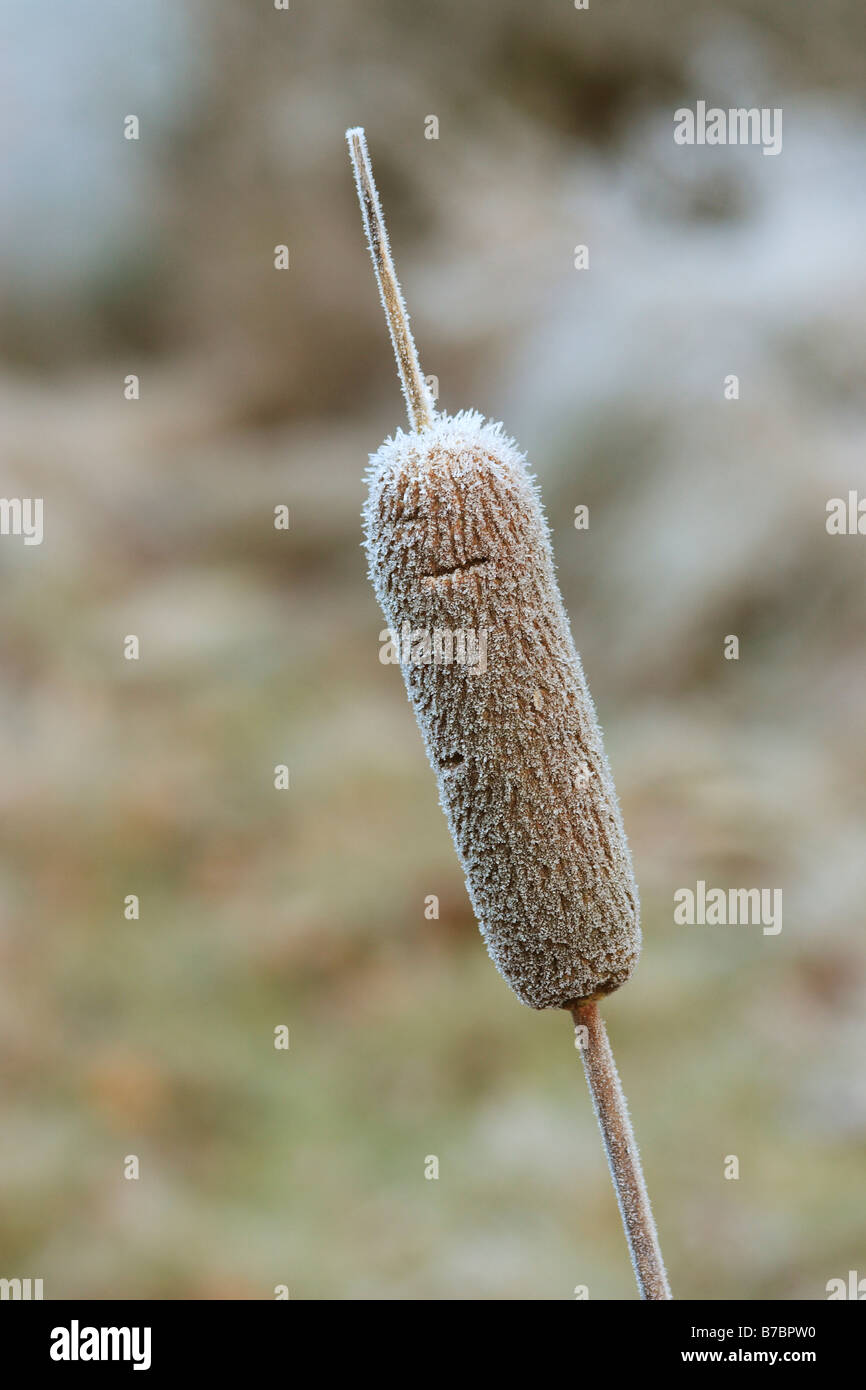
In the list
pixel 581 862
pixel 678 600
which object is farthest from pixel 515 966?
pixel 678 600

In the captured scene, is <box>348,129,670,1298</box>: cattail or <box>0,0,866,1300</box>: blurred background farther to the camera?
<box>0,0,866,1300</box>: blurred background

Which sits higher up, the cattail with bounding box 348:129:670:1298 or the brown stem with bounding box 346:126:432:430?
the brown stem with bounding box 346:126:432:430

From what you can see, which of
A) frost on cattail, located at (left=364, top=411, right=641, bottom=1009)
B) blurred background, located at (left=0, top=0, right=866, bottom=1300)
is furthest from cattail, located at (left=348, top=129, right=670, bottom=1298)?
blurred background, located at (left=0, top=0, right=866, bottom=1300)

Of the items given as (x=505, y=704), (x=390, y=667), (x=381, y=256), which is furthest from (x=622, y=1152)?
(x=390, y=667)

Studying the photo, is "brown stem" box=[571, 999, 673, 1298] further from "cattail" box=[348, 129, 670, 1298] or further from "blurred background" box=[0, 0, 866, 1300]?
"blurred background" box=[0, 0, 866, 1300]

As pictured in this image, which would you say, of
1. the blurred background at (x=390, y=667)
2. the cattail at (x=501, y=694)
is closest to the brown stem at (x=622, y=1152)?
the cattail at (x=501, y=694)

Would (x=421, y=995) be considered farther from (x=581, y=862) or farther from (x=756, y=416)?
(x=581, y=862)

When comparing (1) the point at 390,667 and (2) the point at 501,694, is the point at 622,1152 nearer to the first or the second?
(2) the point at 501,694
